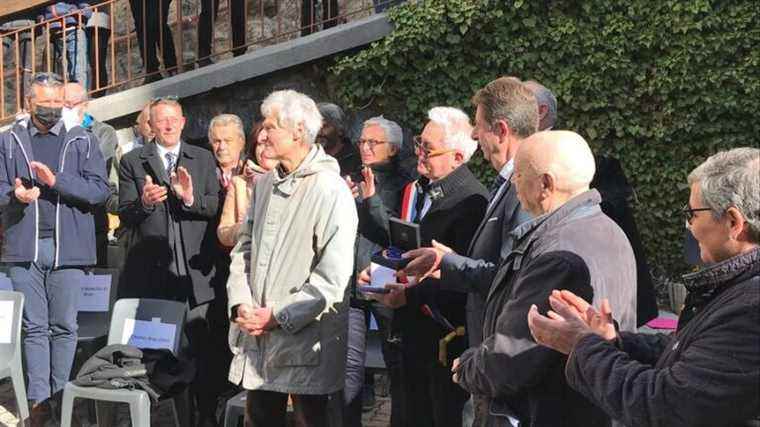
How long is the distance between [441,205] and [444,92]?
3.93m

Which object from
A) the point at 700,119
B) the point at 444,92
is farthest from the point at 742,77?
the point at 444,92

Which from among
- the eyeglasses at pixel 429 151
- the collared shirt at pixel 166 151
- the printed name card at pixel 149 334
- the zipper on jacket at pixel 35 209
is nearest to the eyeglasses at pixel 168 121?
the collared shirt at pixel 166 151

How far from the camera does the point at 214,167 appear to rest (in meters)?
5.57

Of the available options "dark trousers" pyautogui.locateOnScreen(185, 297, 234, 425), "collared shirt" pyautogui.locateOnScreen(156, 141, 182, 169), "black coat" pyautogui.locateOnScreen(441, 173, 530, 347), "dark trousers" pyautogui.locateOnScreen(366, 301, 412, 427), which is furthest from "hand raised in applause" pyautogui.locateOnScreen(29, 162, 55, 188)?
"black coat" pyautogui.locateOnScreen(441, 173, 530, 347)

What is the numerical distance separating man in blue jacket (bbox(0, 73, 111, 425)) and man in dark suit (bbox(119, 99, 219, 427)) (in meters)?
0.27

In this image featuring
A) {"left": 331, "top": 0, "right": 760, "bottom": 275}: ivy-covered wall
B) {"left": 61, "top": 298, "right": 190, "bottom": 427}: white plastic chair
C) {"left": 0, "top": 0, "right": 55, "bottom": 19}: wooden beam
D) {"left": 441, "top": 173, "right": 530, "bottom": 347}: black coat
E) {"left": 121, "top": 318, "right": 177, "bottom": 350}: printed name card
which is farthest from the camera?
{"left": 0, "top": 0, "right": 55, "bottom": 19}: wooden beam

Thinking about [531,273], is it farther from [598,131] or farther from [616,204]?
[598,131]

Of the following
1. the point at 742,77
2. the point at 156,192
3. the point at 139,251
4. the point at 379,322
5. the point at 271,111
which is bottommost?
the point at 379,322

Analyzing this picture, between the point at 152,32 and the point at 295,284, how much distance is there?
18.1ft

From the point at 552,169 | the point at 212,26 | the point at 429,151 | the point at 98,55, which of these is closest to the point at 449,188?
the point at 429,151

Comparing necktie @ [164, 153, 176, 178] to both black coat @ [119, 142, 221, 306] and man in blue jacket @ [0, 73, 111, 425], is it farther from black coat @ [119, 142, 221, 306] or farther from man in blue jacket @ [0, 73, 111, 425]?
man in blue jacket @ [0, 73, 111, 425]

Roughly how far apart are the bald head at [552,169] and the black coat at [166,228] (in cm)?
281

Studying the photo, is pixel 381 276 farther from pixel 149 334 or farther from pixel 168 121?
pixel 168 121

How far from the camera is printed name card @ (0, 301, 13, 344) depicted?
5.25m
